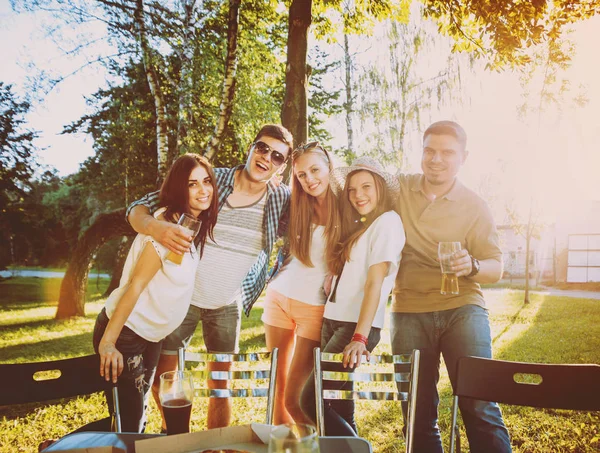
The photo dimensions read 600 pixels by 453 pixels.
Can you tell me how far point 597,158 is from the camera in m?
12.8

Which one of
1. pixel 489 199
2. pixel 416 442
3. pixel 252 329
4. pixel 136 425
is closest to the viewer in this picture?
pixel 136 425

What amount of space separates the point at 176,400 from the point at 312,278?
5.41 ft

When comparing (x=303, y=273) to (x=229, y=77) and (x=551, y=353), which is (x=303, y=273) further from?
(x=551, y=353)

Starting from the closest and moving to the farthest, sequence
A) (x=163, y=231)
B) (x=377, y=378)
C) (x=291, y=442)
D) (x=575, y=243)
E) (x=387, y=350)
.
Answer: (x=291, y=442)
(x=377, y=378)
(x=163, y=231)
(x=387, y=350)
(x=575, y=243)

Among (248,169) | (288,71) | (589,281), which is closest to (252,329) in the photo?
(288,71)

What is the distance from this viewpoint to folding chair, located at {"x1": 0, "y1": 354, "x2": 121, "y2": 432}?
2004 millimetres

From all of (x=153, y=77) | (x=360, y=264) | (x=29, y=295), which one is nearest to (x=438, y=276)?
(x=360, y=264)

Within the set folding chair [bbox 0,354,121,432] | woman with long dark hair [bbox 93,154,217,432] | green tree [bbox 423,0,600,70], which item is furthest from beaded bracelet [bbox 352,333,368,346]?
green tree [bbox 423,0,600,70]

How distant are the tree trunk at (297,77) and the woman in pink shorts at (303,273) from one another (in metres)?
1.99

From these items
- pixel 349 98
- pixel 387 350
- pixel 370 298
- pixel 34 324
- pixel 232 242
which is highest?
pixel 349 98

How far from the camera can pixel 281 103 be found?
483 inches

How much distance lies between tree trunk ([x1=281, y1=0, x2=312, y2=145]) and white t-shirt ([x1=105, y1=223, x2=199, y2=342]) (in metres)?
2.79

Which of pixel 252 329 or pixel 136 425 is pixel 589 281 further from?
pixel 136 425

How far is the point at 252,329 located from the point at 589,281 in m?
17.3
